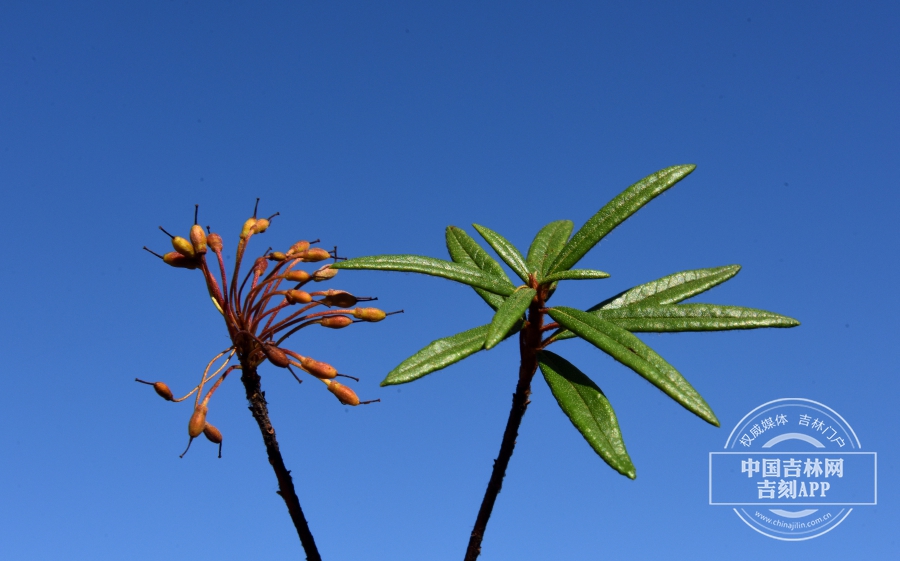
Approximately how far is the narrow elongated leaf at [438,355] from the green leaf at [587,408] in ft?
0.84

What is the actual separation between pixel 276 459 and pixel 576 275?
1.06 meters

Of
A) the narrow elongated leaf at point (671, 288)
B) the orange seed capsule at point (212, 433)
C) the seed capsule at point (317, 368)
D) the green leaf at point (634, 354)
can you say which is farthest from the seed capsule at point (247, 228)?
the narrow elongated leaf at point (671, 288)

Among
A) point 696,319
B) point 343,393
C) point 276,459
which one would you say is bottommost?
point 276,459

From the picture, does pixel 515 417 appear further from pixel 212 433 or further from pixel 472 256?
pixel 212 433

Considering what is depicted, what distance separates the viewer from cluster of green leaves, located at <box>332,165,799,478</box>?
2.04 meters

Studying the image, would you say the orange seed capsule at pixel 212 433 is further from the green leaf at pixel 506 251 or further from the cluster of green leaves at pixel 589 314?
the green leaf at pixel 506 251

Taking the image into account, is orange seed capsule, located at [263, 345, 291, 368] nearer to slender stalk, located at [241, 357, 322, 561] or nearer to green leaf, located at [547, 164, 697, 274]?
slender stalk, located at [241, 357, 322, 561]

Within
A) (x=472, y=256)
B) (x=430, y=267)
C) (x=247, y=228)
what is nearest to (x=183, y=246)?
(x=247, y=228)

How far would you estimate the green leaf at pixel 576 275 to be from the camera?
2.35 m

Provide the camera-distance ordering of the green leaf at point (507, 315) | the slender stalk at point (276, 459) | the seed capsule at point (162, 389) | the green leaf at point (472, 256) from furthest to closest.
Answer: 1. the green leaf at point (472, 256)
2. the seed capsule at point (162, 389)
3. the slender stalk at point (276, 459)
4. the green leaf at point (507, 315)

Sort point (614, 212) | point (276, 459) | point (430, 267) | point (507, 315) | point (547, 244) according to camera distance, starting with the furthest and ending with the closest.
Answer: point (547, 244) → point (614, 212) → point (430, 267) → point (276, 459) → point (507, 315)

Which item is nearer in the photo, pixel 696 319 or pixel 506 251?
pixel 696 319

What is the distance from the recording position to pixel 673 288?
260 centimetres

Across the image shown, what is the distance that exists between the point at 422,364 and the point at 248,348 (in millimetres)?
574
